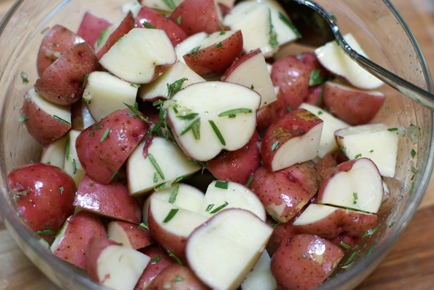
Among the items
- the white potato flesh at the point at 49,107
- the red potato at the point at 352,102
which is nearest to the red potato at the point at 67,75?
the white potato flesh at the point at 49,107

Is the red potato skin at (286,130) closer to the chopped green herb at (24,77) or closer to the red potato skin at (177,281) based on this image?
the red potato skin at (177,281)

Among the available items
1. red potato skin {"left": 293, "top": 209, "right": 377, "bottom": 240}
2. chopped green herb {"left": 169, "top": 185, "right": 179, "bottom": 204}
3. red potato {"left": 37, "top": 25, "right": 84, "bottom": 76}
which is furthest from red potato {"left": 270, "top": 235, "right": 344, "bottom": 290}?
red potato {"left": 37, "top": 25, "right": 84, "bottom": 76}

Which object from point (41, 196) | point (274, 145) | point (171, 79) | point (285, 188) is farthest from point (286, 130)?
point (41, 196)

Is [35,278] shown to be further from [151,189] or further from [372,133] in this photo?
[372,133]

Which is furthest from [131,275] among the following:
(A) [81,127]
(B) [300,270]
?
(A) [81,127]

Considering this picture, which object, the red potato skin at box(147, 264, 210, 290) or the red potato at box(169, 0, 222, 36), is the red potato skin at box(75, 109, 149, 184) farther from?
the red potato at box(169, 0, 222, 36)

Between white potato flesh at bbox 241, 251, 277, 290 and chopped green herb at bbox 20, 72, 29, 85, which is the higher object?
chopped green herb at bbox 20, 72, 29, 85
